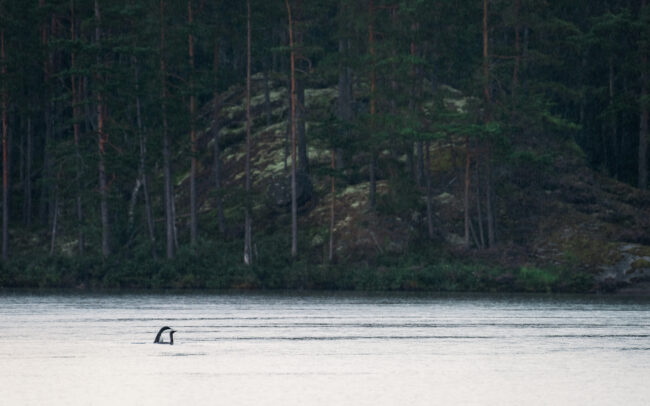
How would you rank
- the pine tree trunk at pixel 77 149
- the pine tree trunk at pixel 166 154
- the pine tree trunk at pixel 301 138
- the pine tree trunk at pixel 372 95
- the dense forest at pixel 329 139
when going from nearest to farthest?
the dense forest at pixel 329 139
the pine tree trunk at pixel 166 154
the pine tree trunk at pixel 372 95
the pine tree trunk at pixel 77 149
the pine tree trunk at pixel 301 138

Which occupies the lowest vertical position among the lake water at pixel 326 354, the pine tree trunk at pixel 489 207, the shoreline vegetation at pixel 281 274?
the lake water at pixel 326 354

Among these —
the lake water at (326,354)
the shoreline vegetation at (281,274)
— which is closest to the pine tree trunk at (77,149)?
the shoreline vegetation at (281,274)

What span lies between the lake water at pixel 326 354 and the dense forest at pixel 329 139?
46.9ft

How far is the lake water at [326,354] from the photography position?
23188mm

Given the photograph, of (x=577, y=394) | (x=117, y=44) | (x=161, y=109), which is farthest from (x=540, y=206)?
(x=577, y=394)

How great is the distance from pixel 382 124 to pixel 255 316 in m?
26.9

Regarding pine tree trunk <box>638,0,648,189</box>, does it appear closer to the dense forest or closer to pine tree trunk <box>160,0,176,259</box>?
the dense forest

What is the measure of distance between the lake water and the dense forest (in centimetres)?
1429

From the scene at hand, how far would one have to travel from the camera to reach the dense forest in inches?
2635

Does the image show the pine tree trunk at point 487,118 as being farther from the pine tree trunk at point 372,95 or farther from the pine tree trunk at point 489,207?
the pine tree trunk at point 372,95

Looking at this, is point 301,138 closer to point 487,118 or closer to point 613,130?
point 487,118

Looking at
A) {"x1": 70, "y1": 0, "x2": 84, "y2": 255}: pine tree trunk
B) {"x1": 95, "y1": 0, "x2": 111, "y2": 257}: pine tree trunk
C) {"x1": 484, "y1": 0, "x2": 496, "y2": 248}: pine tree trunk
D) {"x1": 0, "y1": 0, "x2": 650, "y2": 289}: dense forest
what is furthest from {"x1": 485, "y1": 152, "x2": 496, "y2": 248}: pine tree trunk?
{"x1": 70, "y1": 0, "x2": 84, "y2": 255}: pine tree trunk

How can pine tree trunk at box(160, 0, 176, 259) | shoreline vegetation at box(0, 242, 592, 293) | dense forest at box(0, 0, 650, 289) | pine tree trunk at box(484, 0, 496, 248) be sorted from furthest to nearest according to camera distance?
pine tree trunk at box(160, 0, 176, 259) < pine tree trunk at box(484, 0, 496, 248) < dense forest at box(0, 0, 650, 289) < shoreline vegetation at box(0, 242, 592, 293)

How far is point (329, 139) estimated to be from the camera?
67062mm
